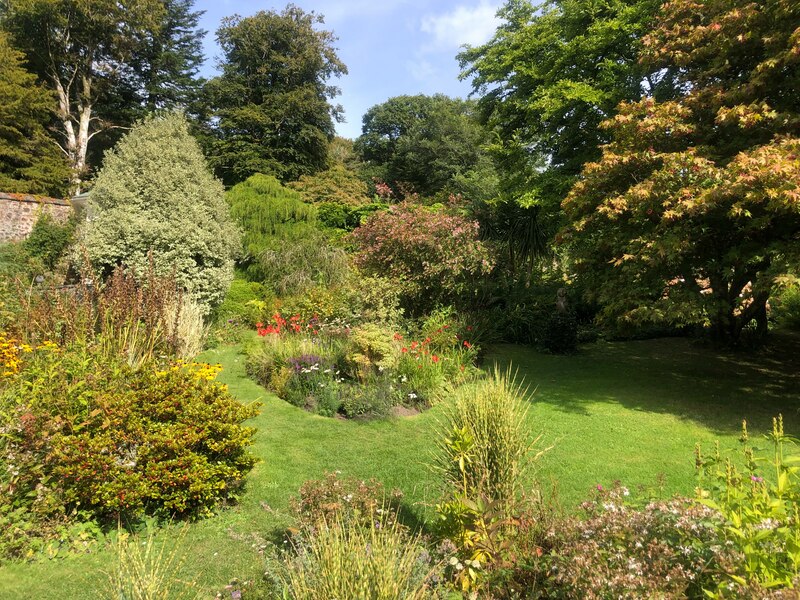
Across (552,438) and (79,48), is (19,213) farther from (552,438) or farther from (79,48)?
(552,438)

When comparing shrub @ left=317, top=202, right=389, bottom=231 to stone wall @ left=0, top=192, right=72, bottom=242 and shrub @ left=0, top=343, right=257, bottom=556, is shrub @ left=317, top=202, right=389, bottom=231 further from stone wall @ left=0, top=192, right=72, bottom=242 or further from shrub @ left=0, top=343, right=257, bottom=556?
shrub @ left=0, top=343, right=257, bottom=556

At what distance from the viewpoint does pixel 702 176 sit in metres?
5.92

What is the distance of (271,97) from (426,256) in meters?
17.9

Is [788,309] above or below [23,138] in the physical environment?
below

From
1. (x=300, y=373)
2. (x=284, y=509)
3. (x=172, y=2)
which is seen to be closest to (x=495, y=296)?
(x=300, y=373)

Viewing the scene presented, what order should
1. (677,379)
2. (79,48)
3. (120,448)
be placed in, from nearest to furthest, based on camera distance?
1. (120,448)
2. (677,379)
3. (79,48)

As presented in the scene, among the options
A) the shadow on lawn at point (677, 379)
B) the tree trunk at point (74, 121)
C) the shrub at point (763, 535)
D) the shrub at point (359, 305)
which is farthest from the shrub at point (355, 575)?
the tree trunk at point (74, 121)

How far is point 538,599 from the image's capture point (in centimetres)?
242

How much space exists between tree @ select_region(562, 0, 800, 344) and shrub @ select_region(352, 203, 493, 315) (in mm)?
2516

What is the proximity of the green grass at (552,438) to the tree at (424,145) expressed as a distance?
18866 mm

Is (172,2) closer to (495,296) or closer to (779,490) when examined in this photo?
(495,296)

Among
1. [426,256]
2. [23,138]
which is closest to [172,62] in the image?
[23,138]

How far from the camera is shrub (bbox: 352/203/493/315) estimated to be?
9758 millimetres

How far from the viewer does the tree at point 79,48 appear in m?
20.6
